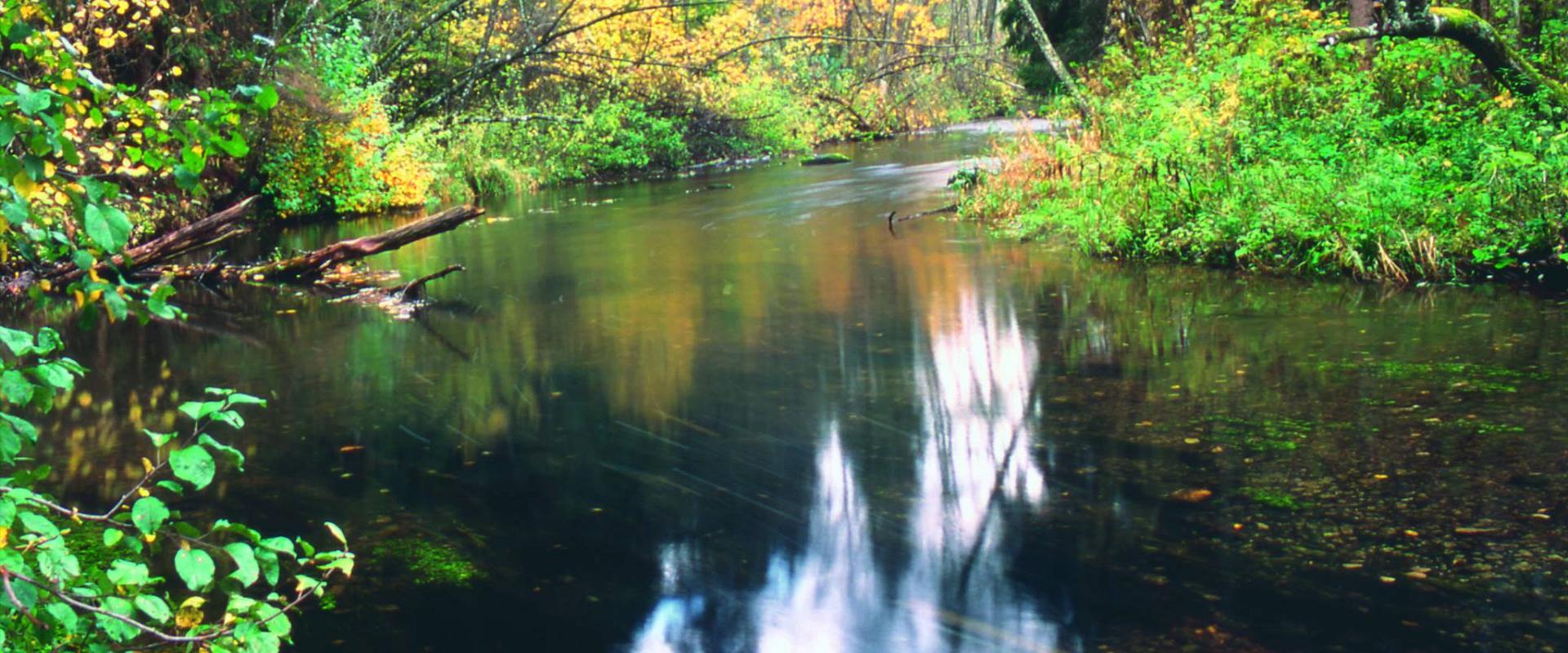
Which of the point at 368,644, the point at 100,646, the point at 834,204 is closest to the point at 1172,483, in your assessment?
the point at 368,644

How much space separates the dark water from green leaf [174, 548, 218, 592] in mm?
2028

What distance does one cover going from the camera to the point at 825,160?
105ft

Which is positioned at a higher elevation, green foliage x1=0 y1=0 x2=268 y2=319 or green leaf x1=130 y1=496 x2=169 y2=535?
green foliage x1=0 y1=0 x2=268 y2=319

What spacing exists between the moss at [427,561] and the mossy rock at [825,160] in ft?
86.1

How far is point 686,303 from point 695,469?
547 centimetres

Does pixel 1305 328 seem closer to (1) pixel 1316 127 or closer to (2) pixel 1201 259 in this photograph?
(2) pixel 1201 259

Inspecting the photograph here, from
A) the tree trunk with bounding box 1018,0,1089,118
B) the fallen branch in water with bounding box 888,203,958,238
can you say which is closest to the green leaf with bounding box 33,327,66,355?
the tree trunk with bounding box 1018,0,1089,118

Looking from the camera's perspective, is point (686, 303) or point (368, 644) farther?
point (686, 303)

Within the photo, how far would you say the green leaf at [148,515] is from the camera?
8.40 feet

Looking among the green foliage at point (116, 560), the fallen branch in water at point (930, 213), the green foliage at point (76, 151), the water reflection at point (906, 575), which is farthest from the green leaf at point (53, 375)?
the fallen branch in water at point (930, 213)

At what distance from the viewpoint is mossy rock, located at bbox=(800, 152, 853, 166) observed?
3158 cm

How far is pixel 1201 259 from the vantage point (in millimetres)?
11992

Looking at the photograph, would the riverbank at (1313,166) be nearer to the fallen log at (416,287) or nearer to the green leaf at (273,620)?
the fallen log at (416,287)

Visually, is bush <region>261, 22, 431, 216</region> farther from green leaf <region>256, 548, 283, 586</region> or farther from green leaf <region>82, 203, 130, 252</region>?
green leaf <region>82, 203, 130, 252</region>
